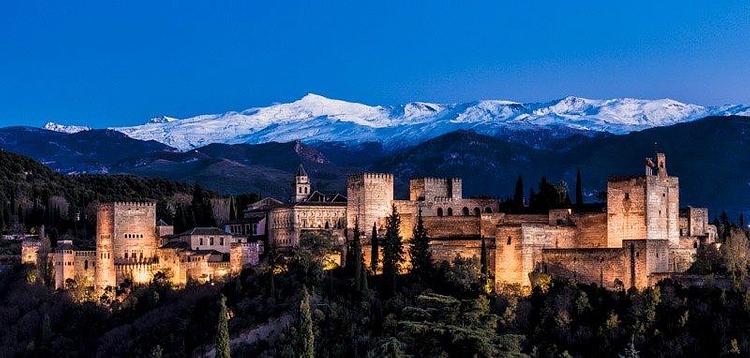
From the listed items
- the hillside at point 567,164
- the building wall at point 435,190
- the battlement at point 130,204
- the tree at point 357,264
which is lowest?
the tree at point 357,264

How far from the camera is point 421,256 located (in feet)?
185

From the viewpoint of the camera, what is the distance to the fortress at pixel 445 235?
54.1m

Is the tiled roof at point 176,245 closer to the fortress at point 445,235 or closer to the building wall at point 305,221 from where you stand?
the fortress at point 445,235

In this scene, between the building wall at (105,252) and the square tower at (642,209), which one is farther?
the building wall at (105,252)

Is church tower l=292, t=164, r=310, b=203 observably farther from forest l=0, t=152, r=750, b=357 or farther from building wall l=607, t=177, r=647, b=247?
building wall l=607, t=177, r=647, b=247

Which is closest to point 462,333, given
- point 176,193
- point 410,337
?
point 410,337

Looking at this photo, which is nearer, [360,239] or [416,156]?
[360,239]

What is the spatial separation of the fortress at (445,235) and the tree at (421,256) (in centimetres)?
136

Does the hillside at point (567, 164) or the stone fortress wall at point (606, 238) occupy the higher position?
the hillside at point (567, 164)

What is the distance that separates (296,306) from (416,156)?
128 meters

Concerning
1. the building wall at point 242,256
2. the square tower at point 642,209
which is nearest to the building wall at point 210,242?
the building wall at point 242,256

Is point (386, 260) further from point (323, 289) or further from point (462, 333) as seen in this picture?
point (462, 333)

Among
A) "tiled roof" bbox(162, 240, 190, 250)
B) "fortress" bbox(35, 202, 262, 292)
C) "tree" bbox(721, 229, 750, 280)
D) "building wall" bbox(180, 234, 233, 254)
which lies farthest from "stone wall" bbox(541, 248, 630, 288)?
"tiled roof" bbox(162, 240, 190, 250)

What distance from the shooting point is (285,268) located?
61.1m
